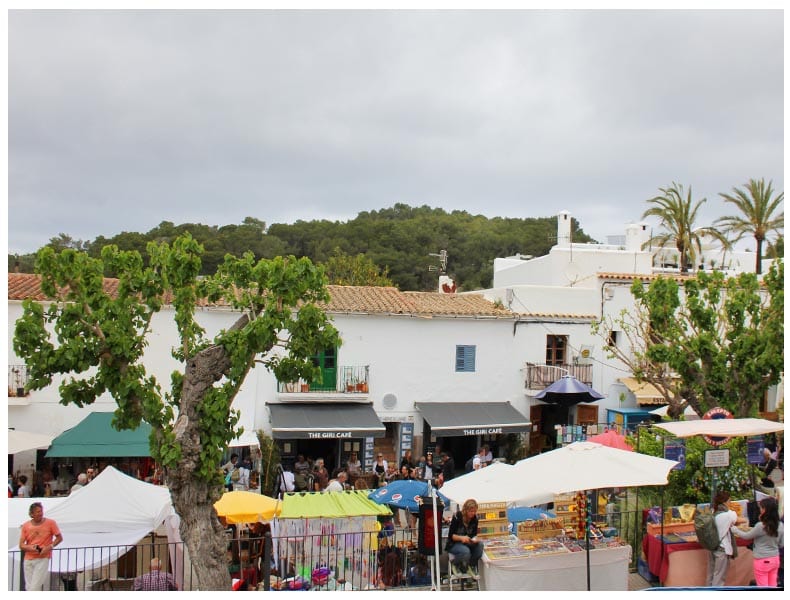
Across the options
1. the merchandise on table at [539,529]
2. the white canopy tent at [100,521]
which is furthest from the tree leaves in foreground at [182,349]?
the merchandise on table at [539,529]

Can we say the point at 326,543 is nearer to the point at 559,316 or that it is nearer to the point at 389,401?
the point at 389,401

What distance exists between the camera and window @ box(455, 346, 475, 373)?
22281mm

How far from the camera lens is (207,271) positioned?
4031 cm

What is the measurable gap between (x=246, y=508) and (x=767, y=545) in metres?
7.33

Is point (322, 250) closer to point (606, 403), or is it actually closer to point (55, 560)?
point (606, 403)

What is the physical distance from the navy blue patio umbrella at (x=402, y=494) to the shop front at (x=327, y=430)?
7066 mm

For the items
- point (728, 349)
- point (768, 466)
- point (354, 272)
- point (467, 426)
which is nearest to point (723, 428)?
point (728, 349)

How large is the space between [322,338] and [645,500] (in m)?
6.98

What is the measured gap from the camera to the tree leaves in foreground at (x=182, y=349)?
8914mm

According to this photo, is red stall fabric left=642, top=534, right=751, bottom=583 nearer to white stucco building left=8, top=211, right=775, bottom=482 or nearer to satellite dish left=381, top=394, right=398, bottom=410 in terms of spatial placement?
white stucco building left=8, top=211, right=775, bottom=482

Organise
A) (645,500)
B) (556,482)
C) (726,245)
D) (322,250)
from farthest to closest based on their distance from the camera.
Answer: (322,250)
(726,245)
(645,500)
(556,482)

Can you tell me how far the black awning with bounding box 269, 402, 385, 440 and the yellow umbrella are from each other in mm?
7304
